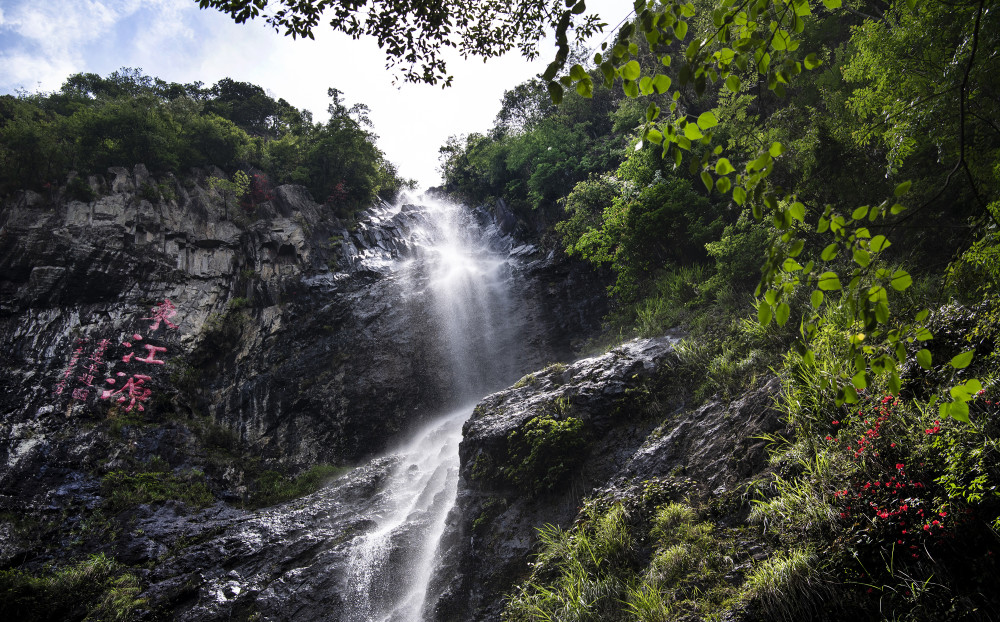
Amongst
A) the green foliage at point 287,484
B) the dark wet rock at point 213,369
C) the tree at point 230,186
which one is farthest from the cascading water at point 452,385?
the tree at point 230,186

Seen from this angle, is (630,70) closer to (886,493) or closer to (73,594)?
(886,493)

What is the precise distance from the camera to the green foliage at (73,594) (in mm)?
7621

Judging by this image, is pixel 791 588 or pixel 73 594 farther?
pixel 73 594

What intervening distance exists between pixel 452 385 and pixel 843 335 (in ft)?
38.1

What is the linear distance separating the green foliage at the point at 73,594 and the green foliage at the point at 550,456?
22.7ft

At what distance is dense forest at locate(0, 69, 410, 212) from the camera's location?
17.2 m

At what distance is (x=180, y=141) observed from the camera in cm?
2083

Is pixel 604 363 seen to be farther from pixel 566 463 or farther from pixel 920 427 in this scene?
pixel 920 427

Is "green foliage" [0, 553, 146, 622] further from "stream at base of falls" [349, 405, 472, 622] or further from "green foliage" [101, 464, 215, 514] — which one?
"stream at base of falls" [349, 405, 472, 622]

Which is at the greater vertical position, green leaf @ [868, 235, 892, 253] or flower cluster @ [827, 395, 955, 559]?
green leaf @ [868, 235, 892, 253]

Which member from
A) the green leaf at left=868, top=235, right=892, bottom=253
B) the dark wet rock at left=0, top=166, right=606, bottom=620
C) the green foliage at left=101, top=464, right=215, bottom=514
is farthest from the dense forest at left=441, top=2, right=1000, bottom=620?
the green foliage at left=101, top=464, right=215, bottom=514

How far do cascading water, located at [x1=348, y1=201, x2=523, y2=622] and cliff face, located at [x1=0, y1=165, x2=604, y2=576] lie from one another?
0.57 meters

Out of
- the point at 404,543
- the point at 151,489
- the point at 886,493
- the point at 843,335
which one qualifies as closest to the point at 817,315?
the point at 886,493

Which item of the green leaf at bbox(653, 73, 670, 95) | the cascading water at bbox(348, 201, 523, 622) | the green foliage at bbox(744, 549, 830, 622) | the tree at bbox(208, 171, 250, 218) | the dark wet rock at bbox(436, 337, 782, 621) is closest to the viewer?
the green leaf at bbox(653, 73, 670, 95)
